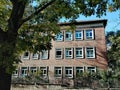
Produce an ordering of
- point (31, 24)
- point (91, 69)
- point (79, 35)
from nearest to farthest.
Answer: point (31, 24) → point (91, 69) → point (79, 35)

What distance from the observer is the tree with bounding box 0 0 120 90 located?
11969 millimetres

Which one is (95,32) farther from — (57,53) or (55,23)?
(55,23)

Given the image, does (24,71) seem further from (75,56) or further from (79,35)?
(79,35)

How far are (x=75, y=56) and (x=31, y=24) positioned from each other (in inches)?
1076

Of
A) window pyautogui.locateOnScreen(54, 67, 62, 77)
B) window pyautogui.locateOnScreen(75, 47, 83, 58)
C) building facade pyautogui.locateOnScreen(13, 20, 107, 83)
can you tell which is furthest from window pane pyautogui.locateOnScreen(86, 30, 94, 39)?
window pyautogui.locateOnScreen(54, 67, 62, 77)

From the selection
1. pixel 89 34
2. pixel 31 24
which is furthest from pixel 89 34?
pixel 31 24

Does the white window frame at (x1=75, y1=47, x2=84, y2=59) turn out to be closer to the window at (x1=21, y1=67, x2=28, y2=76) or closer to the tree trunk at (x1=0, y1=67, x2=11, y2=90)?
the window at (x1=21, y1=67, x2=28, y2=76)

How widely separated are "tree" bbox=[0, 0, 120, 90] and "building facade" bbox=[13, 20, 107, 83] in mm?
26004

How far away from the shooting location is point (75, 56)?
4316 cm

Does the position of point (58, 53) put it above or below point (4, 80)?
above

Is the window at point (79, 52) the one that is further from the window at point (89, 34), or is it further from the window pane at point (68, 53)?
the window at point (89, 34)

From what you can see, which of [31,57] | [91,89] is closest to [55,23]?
[91,89]

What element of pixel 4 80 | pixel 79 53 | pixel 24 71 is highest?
pixel 79 53

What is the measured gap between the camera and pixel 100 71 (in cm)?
3828
